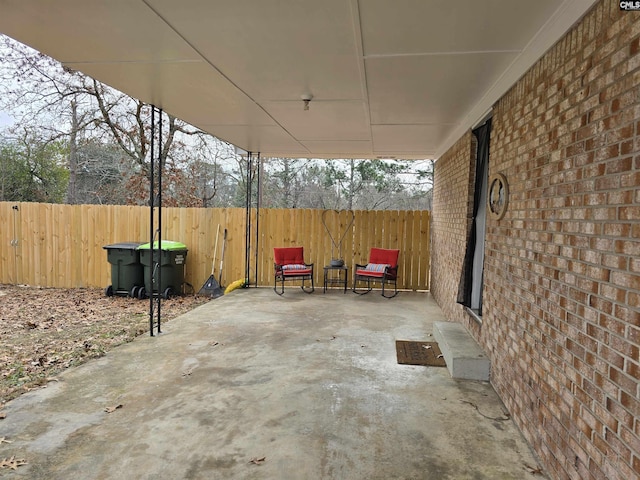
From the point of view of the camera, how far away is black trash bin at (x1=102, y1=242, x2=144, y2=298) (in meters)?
7.03

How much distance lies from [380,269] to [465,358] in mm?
3840

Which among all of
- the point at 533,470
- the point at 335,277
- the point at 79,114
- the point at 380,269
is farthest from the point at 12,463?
the point at 79,114

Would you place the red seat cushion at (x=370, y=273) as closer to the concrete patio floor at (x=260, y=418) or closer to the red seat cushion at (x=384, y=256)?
the red seat cushion at (x=384, y=256)

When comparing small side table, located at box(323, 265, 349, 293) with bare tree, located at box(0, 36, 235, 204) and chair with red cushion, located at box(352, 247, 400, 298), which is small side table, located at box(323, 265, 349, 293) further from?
bare tree, located at box(0, 36, 235, 204)

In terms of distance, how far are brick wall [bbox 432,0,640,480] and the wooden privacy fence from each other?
5.06 m

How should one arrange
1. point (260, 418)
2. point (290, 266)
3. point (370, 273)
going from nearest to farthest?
point (260, 418) < point (370, 273) < point (290, 266)

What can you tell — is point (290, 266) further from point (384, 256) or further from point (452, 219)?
point (452, 219)

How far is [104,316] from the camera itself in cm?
577

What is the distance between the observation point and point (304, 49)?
2.77 metres

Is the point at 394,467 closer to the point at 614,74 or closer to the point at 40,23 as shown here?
the point at 614,74

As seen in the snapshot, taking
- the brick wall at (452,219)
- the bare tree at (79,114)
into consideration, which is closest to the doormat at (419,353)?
the brick wall at (452,219)

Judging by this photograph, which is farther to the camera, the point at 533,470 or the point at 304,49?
the point at 304,49

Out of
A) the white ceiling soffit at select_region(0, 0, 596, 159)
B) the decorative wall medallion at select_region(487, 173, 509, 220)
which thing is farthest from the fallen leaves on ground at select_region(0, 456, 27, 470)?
the decorative wall medallion at select_region(487, 173, 509, 220)

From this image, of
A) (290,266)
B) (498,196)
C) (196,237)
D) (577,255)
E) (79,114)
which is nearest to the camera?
(577,255)
